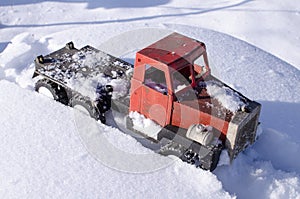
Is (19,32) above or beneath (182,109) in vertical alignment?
beneath

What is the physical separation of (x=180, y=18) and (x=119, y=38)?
361 cm

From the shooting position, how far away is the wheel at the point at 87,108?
847cm

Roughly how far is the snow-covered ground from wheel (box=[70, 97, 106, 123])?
0.22 metres

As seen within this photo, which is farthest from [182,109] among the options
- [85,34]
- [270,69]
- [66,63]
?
[85,34]

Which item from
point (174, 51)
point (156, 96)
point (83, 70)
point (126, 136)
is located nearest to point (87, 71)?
point (83, 70)

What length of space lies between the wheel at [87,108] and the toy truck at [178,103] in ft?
0.06

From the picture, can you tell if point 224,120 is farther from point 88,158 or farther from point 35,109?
point 35,109

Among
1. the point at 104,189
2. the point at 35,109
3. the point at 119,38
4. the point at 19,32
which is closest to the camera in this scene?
the point at 104,189

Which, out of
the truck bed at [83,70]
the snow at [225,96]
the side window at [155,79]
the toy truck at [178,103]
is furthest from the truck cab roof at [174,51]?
the truck bed at [83,70]

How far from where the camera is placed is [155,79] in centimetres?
796

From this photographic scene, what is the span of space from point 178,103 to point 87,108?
1964 millimetres

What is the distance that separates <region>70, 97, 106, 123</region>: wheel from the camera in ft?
27.8

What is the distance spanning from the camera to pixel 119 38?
1152cm

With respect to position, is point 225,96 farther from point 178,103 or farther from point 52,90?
point 52,90
